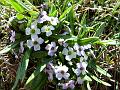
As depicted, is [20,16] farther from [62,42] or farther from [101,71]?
[101,71]

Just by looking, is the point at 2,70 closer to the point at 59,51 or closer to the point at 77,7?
the point at 59,51

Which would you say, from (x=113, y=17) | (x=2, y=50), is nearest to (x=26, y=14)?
(x=2, y=50)

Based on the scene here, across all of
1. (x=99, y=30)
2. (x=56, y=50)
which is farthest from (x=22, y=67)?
(x=99, y=30)

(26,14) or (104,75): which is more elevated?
(26,14)

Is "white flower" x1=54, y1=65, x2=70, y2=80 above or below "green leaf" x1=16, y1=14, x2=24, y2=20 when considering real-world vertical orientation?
below

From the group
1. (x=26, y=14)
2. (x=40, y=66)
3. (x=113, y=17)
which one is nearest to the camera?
(x=40, y=66)

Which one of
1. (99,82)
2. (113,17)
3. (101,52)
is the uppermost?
(113,17)

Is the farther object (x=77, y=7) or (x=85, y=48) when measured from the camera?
(x=77, y=7)

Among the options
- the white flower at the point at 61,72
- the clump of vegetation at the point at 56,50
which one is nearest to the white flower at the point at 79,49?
the clump of vegetation at the point at 56,50

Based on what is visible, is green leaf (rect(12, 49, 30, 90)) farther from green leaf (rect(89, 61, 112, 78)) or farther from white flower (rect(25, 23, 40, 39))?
green leaf (rect(89, 61, 112, 78))

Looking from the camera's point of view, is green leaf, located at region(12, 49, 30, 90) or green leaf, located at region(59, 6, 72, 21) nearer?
green leaf, located at region(12, 49, 30, 90)

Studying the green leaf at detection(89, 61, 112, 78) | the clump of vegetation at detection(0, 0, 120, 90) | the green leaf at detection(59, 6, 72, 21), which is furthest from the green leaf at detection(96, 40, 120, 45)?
the green leaf at detection(59, 6, 72, 21)
